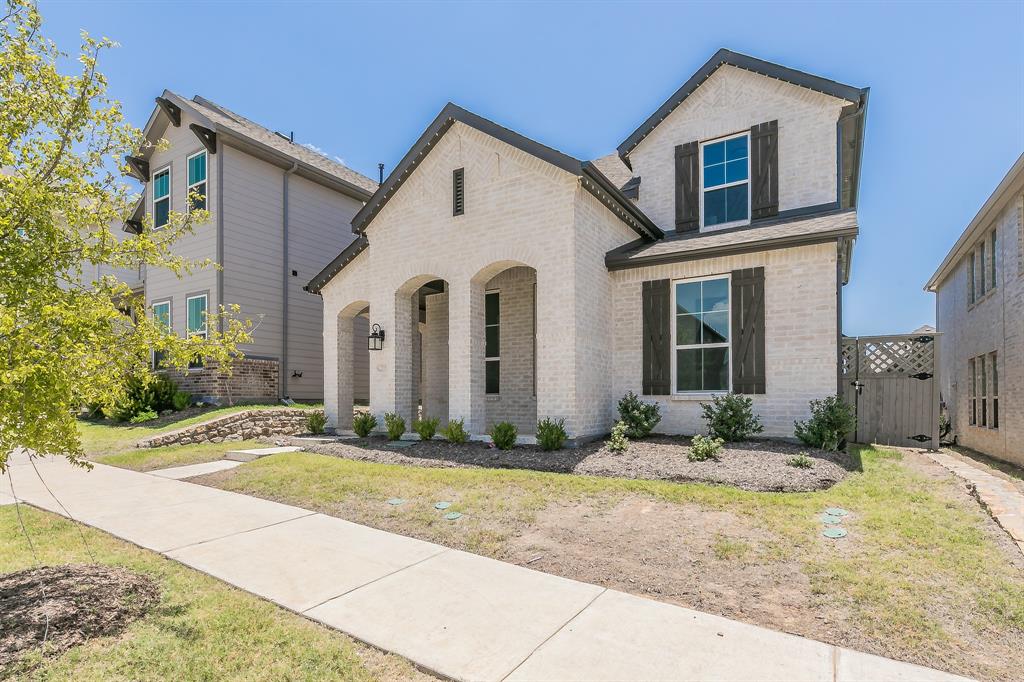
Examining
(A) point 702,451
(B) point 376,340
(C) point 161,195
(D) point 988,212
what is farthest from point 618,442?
(C) point 161,195

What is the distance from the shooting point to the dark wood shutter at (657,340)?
10.2m

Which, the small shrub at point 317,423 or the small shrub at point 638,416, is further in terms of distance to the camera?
the small shrub at point 317,423

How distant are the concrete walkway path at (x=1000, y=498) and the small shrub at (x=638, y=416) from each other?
4517 millimetres

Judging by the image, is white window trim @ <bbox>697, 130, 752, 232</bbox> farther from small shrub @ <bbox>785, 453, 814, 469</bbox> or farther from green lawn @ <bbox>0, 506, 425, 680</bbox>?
green lawn @ <bbox>0, 506, 425, 680</bbox>

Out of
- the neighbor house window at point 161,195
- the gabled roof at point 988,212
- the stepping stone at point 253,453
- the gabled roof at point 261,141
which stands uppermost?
the gabled roof at point 261,141

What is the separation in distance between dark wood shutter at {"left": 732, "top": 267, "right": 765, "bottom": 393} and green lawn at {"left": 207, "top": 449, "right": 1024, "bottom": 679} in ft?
7.07

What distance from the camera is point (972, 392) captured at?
43.7 feet

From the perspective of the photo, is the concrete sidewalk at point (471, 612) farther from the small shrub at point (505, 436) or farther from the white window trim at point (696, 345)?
the white window trim at point (696, 345)

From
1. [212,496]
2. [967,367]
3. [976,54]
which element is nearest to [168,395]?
[212,496]

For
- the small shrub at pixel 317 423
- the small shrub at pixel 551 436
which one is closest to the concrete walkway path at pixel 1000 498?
the small shrub at pixel 551 436

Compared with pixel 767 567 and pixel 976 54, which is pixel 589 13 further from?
pixel 767 567

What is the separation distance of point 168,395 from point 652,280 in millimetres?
13667

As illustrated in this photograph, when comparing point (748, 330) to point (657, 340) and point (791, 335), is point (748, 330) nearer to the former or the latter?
point (791, 335)

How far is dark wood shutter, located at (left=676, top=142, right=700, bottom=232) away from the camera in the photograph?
11.7 m
